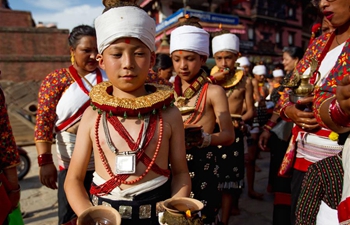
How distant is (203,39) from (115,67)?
1314mm

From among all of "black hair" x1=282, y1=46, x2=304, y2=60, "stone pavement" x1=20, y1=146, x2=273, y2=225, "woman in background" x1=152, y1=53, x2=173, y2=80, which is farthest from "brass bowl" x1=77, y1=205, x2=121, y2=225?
"black hair" x1=282, y1=46, x2=304, y2=60

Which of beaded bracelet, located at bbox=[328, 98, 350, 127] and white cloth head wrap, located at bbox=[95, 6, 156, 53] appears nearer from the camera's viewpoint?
beaded bracelet, located at bbox=[328, 98, 350, 127]

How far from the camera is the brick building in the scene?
12898 millimetres

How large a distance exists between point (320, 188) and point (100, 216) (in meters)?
1.35

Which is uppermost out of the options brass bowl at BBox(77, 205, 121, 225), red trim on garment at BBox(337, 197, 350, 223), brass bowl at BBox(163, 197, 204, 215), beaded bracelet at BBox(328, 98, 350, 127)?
beaded bracelet at BBox(328, 98, 350, 127)

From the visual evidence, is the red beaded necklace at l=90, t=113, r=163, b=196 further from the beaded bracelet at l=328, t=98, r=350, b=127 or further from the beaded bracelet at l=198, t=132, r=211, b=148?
the beaded bracelet at l=328, t=98, r=350, b=127

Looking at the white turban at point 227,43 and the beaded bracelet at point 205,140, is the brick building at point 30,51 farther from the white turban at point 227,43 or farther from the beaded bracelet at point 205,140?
the beaded bracelet at point 205,140

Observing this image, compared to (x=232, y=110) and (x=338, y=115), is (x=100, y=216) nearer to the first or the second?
(x=338, y=115)

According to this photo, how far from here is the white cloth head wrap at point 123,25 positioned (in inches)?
57.5

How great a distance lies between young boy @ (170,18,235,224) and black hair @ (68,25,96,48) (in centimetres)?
80

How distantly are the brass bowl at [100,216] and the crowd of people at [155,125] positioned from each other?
29cm

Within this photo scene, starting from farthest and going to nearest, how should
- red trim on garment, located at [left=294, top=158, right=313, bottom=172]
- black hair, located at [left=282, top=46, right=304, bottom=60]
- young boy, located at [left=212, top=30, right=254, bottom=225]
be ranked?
1. black hair, located at [left=282, top=46, right=304, bottom=60]
2. young boy, located at [left=212, top=30, right=254, bottom=225]
3. red trim on garment, located at [left=294, top=158, right=313, bottom=172]

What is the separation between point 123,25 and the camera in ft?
4.79

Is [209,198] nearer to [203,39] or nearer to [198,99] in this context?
[198,99]
